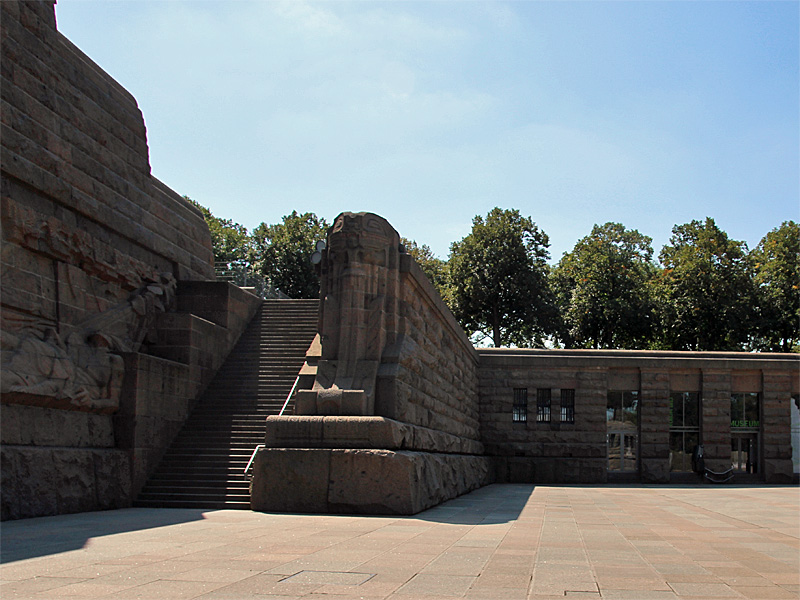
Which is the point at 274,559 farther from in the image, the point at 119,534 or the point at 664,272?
the point at 664,272

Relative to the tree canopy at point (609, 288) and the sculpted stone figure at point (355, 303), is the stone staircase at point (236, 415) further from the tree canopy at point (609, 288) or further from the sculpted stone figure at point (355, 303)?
the tree canopy at point (609, 288)

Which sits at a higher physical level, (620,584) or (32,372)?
(32,372)

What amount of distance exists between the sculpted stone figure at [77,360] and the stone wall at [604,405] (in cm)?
1359

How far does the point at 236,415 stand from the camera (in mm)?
16125

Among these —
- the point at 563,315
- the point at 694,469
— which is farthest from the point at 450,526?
the point at 563,315

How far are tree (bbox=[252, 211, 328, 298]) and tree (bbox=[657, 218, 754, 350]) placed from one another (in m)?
18.7

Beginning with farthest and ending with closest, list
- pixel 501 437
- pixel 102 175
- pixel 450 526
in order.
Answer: pixel 501 437, pixel 102 175, pixel 450 526

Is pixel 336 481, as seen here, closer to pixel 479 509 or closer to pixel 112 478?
pixel 479 509

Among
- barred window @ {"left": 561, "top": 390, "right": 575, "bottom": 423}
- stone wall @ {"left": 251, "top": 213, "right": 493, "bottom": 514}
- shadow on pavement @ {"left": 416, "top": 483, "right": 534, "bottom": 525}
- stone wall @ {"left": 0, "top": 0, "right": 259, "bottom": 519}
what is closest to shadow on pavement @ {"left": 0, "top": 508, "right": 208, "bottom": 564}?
stone wall @ {"left": 0, "top": 0, "right": 259, "bottom": 519}

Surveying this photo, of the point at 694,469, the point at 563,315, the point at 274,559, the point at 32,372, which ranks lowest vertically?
the point at 694,469

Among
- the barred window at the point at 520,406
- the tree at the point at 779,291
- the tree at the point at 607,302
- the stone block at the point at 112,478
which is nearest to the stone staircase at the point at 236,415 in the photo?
the stone block at the point at 112,478

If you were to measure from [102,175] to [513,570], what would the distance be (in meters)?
12.3

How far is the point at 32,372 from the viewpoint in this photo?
11.6 metres

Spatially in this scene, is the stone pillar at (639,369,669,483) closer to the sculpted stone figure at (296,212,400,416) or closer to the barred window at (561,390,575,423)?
the barred window at (561,390,575,423)
